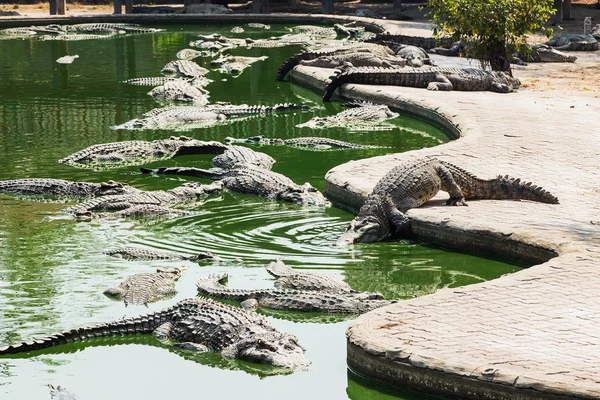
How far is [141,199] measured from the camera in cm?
940

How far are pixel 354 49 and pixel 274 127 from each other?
6.87 meters

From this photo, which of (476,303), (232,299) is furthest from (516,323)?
(232,299)

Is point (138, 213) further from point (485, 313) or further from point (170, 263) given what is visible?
point (485, 313)

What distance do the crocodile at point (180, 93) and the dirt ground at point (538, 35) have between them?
481cm

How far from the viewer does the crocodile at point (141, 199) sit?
30.6ft

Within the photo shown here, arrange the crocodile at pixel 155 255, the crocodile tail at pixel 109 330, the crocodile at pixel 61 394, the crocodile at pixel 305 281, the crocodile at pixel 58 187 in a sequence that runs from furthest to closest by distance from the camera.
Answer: the crocodile at pixel 58 187, the crocodile at pixel 155 255, the crocodile at pixel 305 281, the crocodile tail at pixel 109 330, the crocodile at pixel 61 394

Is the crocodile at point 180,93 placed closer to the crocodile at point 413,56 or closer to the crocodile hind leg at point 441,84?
the crocodile hind leg at point 441,84

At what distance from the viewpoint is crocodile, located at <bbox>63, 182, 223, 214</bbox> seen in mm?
9320

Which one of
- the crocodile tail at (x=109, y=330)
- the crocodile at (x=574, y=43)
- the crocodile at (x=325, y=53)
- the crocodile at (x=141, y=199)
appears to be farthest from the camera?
the crocodile at (x=574, y=43)

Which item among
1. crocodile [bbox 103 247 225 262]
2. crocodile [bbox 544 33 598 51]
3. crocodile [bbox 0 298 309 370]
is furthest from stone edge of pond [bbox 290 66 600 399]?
crocodile [bbox 544 33 598 51]

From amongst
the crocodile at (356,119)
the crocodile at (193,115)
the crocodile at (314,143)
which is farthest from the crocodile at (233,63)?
the crocodile at (314,143)

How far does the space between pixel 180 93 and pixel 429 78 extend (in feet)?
12.1

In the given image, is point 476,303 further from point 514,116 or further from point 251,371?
point 514,116

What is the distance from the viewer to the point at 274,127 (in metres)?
13.9
